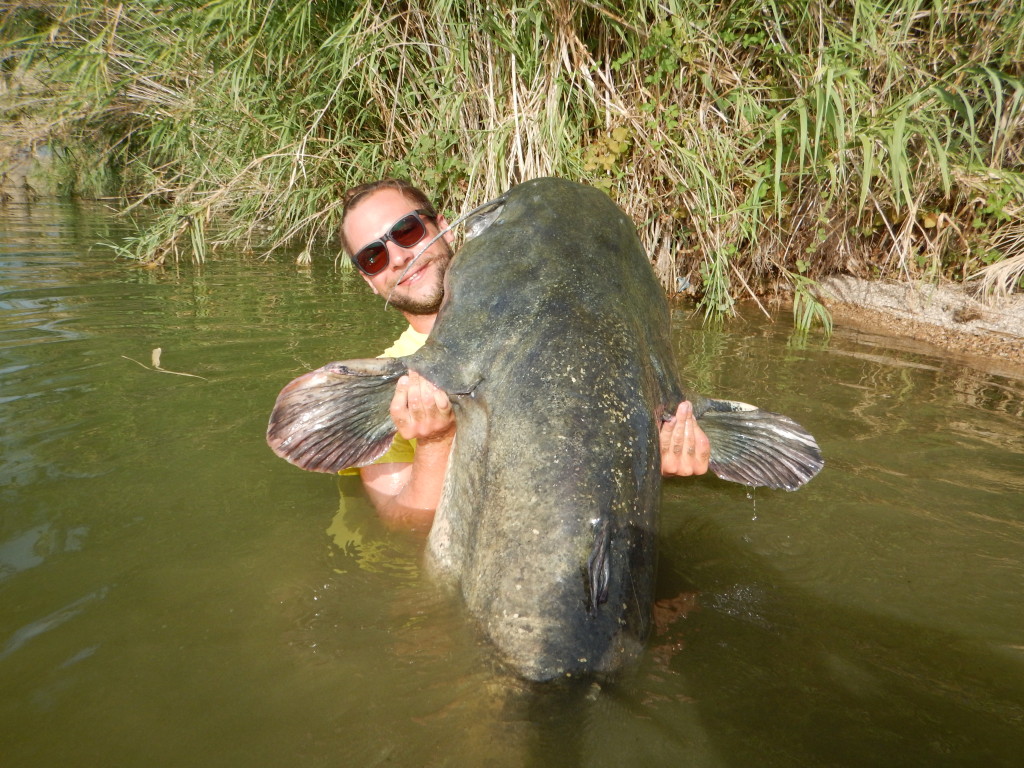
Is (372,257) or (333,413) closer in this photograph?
(333,413)

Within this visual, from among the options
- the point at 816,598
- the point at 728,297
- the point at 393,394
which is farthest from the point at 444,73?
the point at 816,598

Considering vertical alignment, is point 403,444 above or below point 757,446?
below

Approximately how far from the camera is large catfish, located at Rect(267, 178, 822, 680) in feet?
5.02

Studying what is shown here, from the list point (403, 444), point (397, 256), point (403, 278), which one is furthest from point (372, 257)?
point (403, 444)

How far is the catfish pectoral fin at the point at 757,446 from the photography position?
6.30 feet

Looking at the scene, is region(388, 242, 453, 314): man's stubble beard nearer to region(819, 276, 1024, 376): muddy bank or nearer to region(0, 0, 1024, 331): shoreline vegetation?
region(0, 0, 1024, 331): shoreline vegetation

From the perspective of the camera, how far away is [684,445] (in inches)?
73.9

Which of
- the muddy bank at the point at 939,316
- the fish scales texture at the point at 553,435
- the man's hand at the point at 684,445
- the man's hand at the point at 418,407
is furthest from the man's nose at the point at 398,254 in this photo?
the muddy bank at the point at 939,316

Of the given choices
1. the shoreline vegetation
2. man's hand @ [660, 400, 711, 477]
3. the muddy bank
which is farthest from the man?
the muddy bank

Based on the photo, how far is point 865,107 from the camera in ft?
14.6

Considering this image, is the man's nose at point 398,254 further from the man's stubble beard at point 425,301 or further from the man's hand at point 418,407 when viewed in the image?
the man's hand at point 418,407

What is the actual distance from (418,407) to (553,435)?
0.42m

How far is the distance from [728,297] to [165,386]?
351 cm

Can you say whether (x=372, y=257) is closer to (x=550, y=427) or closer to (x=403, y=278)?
(x=403, y=278)
